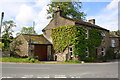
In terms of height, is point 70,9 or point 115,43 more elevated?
point 70,9

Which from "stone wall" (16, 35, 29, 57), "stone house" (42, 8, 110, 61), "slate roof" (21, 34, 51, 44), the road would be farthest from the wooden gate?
the road

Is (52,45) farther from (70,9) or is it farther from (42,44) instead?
(70,9)

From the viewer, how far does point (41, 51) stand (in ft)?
88.8

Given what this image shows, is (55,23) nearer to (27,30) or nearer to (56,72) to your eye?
(56,72)

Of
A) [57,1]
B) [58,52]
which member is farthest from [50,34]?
[57,1]

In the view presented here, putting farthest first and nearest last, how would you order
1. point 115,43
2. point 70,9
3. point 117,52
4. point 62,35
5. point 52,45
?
point 70,9 < point 115,43 < point 117,52 < point 52,45 < point 62,35

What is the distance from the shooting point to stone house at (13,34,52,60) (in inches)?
1019

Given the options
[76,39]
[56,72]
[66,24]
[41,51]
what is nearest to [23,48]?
[41,51]

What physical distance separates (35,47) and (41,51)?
4.63ft

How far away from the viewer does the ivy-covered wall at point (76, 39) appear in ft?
78.8

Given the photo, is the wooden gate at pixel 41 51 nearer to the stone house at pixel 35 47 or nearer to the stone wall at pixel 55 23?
the stone house at pixel 35 47

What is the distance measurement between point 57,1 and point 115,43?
65.4 feet

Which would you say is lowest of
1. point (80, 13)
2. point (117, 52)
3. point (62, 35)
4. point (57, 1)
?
point (117, 52)

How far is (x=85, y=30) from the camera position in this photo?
2589 cm
